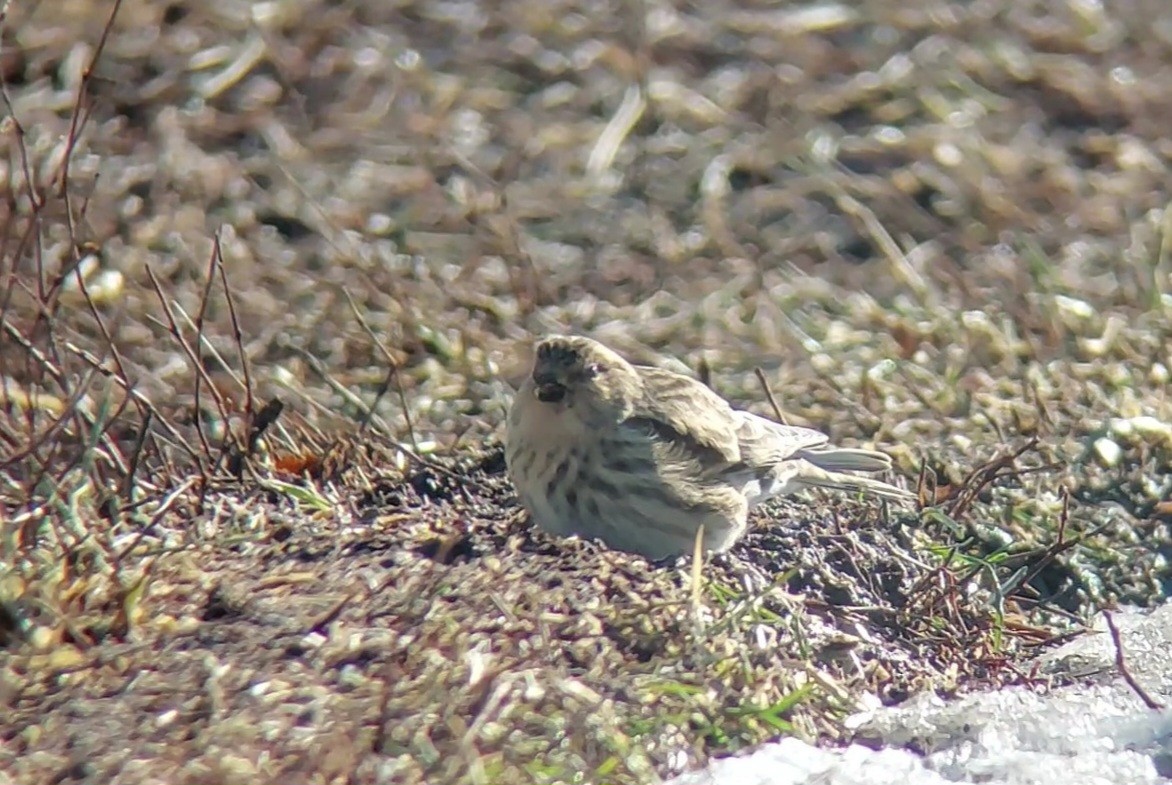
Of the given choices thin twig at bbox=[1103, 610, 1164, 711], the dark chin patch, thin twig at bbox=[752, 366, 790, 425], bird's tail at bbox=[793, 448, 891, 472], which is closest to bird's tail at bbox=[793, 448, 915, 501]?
bird's tail at bbox=[793, 448, 891, 472]

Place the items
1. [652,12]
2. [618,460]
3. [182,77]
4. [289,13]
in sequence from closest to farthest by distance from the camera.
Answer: [618,460], [182,77], [289,13], [652,12]

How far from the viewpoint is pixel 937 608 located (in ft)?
16.7

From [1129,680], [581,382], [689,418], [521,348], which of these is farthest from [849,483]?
[521,348]

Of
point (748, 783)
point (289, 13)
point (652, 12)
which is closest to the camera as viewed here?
point (748, 783)

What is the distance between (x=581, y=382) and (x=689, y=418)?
34cm

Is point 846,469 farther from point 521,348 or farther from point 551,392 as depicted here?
point 521,348

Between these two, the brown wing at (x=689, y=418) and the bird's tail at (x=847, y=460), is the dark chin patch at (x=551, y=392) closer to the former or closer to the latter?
the brown wing at (x=689, y=418)

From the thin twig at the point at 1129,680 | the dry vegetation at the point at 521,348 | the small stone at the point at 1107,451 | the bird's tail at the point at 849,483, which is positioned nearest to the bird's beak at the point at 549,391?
the dry vegetation at the point at 521,348

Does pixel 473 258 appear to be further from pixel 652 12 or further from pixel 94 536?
pixel 94 536

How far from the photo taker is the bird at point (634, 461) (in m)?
5.38

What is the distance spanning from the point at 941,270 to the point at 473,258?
189 cm

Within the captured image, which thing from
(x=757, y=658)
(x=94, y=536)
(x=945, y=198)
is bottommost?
(x=945, y=198)

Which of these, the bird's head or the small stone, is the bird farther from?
the small stone

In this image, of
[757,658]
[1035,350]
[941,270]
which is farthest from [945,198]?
[757,658]
